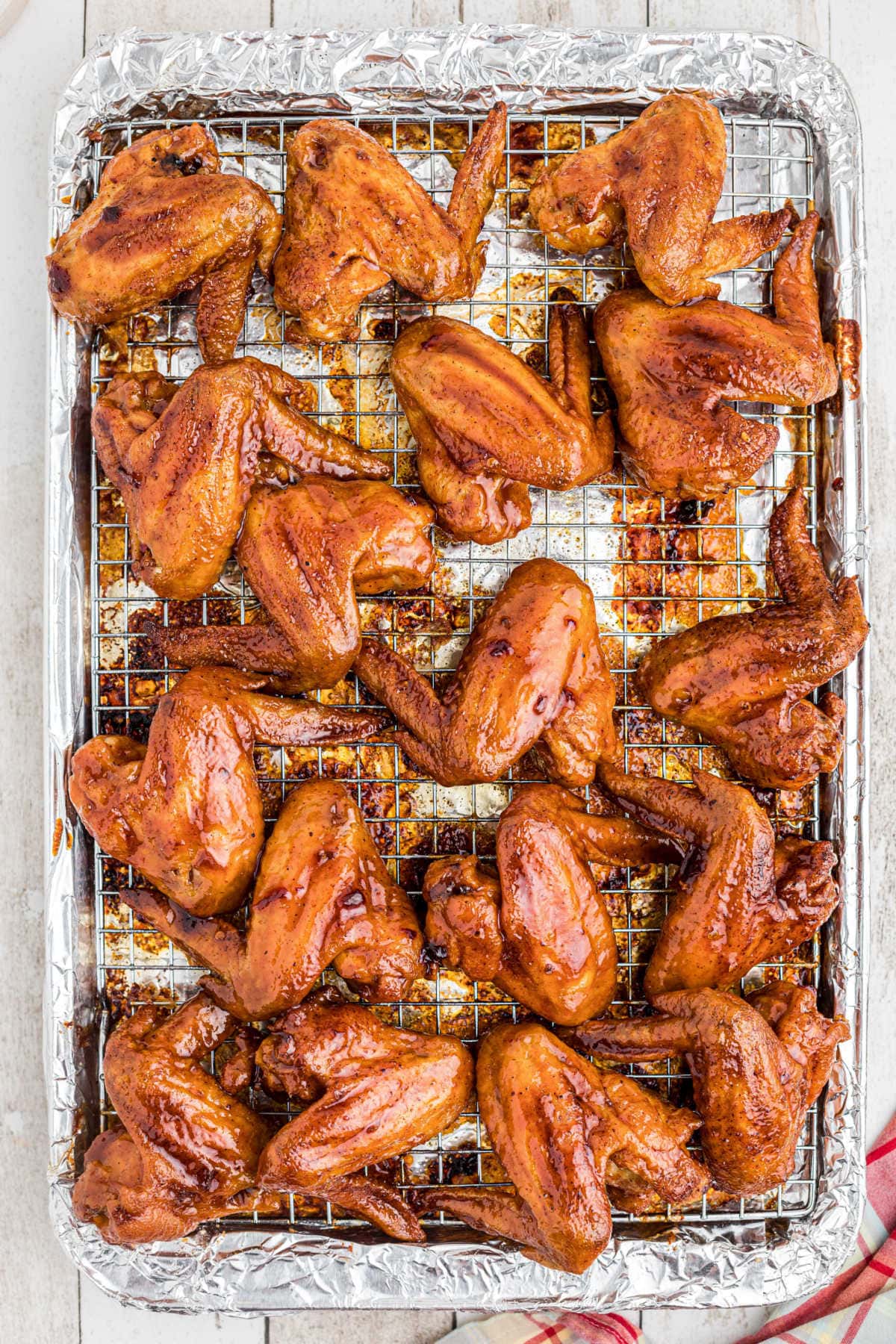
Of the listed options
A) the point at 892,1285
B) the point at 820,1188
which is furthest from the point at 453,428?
the point at 892,1285

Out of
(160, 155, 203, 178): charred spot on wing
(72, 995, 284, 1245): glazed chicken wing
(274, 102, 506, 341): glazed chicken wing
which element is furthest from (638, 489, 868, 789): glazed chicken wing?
(160, 155, 203, 178): charred spot on wing

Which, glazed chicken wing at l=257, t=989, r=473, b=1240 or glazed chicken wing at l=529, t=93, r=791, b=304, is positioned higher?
glazed chicken wing at l=529, t=93, r=791, b=304

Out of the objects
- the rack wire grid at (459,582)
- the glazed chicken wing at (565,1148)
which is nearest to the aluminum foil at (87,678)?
the rack wire grid at (459,582)

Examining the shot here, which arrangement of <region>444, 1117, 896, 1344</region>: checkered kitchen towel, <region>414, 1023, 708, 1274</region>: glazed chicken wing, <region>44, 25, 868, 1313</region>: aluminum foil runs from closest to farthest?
<region>414, 1023, 708, 1274</region>: glazed chicken wing, <region>44, 25, 868, 1313</region>: aluminum foil, <region>444, 1117, 896, 1344</region>: checkered kitchen towel

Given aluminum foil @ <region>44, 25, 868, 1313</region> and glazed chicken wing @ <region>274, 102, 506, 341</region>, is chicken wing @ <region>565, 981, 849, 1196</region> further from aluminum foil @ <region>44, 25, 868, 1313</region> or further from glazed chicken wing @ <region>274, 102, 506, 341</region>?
glazed chicken wing @ <region>274, 102, 506, 341</region>

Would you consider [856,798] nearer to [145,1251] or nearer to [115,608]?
[115,608]

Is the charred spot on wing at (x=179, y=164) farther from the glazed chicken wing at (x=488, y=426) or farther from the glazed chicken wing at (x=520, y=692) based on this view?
the glazed chicken wing at (x=520, y=692)

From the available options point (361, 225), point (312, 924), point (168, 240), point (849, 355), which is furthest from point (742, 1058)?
point (168, 240)

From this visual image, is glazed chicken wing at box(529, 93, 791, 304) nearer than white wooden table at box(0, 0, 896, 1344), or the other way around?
glazed chicken wing at box(529, 93, 791, 304)
